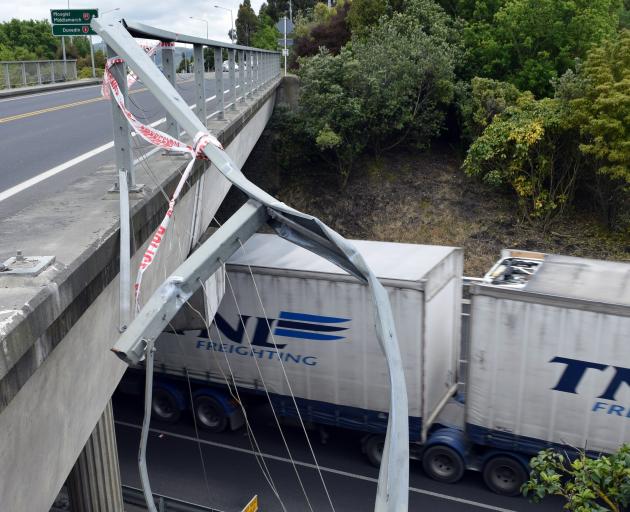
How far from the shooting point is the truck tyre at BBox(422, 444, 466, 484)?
37.7 ft

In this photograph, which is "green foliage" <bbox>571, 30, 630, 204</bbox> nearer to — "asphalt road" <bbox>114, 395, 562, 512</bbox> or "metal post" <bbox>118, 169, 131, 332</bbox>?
"asphalt road" <bbox>114, 395, 562, 512</bbox>

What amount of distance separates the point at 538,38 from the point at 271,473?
2384 centimetres

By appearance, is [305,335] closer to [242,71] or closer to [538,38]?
[242,71]

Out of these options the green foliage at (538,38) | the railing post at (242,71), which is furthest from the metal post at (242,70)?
the green foliage at (538,38)

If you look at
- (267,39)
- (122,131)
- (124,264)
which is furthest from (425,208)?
(267,39)

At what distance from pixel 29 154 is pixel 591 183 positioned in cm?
2118

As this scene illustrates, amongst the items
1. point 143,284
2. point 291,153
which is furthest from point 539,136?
point 143,284

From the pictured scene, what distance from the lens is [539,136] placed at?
24.0 metres

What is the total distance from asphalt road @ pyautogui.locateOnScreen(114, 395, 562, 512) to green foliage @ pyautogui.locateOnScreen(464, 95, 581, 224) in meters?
15.2

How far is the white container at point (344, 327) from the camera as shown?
1085 centimetres

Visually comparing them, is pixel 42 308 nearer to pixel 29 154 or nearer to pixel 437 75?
pixel 29 154

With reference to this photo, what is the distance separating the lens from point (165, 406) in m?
13.9

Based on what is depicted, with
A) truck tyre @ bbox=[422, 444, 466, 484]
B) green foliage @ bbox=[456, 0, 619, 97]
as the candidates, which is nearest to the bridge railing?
green foliage @ bbox=[456, 0, 619, 97]

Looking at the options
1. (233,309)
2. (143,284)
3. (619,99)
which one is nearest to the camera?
(143,284)
